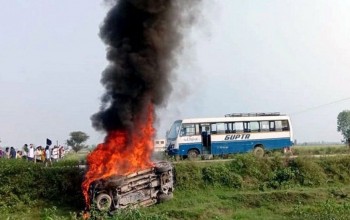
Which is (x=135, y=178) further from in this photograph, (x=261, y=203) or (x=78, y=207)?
(x=261, y=203)

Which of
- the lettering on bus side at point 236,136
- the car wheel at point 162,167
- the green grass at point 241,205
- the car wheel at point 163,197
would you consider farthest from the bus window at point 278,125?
the car wheel at point 163,197

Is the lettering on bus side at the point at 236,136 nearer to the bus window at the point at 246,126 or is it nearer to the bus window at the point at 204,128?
the bus window at the point at 246,126

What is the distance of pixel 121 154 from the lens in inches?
746

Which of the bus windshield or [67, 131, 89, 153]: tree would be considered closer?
the bus windshield

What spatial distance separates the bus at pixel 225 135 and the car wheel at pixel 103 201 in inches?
522

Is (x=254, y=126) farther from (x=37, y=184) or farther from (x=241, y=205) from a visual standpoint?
(x=37, y=184)

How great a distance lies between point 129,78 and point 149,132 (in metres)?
2.61

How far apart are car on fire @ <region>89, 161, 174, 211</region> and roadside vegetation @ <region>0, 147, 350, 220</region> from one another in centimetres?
47

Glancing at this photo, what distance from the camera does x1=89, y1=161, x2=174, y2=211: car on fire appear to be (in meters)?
17.3

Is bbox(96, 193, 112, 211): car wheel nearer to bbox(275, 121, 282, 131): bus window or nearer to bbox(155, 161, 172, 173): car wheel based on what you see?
bbox(155, 161, 172, 173): car wheel

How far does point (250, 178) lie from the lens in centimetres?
2309

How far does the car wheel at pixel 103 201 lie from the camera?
56.4 ft

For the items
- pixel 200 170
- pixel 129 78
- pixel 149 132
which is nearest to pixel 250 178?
pixel 200 170

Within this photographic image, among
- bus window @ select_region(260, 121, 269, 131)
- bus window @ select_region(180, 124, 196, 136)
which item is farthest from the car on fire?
bus window @ select_region(260, 121, 269, 131)
